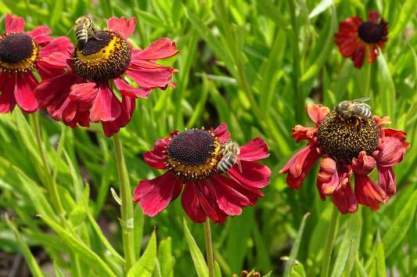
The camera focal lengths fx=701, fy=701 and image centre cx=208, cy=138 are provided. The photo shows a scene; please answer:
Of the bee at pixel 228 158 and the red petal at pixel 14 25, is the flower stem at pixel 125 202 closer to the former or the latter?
the bee at pixel 228 158

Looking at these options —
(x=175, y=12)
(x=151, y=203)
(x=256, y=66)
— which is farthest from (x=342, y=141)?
(x=256, y=66)

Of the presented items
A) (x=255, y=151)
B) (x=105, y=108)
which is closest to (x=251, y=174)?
(x=255, y=151)

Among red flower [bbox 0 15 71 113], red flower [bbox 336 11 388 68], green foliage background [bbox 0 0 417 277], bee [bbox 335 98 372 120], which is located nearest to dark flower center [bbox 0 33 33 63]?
red flower [bbox 0 15 71 113]

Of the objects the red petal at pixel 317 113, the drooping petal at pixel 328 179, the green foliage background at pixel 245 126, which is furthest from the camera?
the green foliage background at pixel 245 126

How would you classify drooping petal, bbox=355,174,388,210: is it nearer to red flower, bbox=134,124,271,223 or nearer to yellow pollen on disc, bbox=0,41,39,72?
red flower, bbox=134,124,271,223

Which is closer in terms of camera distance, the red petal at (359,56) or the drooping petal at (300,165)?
the drooping petal at (300,165)

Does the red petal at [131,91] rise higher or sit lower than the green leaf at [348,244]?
higher

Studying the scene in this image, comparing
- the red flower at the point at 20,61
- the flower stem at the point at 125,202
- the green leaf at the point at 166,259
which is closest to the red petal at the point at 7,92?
the red flower at the point at 20,61

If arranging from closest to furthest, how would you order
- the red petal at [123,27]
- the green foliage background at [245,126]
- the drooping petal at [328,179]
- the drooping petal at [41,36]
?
the drooping petal at [328,179] → the red petal at [123,27] → the drooping petal at [41,36] → the green foliage background at [245,126]

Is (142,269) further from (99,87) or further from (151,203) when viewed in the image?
(99,87)

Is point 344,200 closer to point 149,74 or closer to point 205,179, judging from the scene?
point 205,179
